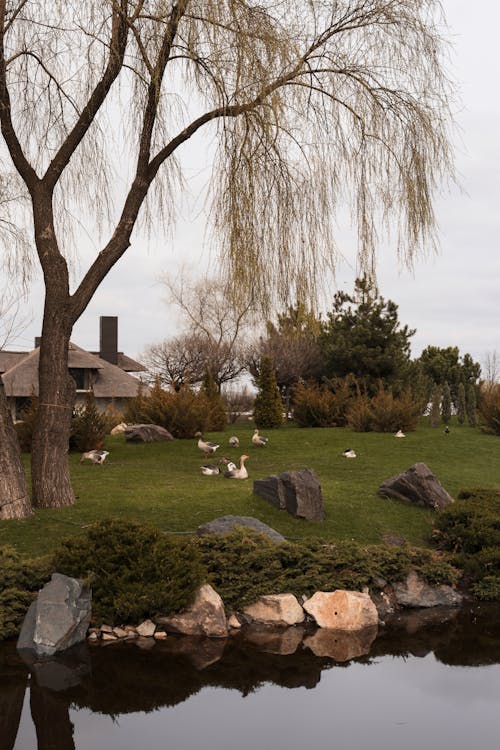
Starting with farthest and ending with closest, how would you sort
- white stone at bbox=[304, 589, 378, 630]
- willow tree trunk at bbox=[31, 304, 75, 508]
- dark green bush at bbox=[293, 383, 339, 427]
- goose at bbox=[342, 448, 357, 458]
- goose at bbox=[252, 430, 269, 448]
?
dark green bush at bbox=[293, 383, 339, 427]
goose at bbox=[252, 430, 269, 448]
goose at bbox=[342, 448, 357, 458]
willow tree trunk at bbox=[31, 304, 75, 508]
white stone at bbox=[304, 589, 378, 630]

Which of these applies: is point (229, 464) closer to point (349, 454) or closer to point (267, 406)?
point (349, 454)

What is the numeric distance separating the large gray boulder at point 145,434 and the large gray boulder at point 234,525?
9.13 meters

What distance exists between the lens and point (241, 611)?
7.62 meters

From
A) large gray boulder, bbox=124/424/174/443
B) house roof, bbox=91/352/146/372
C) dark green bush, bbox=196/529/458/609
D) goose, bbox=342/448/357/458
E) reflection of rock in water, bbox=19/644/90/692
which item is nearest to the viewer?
reflection of rock in water, bbox=19/644/90/692

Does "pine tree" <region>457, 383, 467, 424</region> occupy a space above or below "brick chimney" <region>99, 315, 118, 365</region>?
below

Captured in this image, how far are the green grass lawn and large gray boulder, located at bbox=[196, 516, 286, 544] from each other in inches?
22.3

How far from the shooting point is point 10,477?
370 inches

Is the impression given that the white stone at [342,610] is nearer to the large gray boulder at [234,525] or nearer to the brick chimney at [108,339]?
the large gray boulder at [234,525]

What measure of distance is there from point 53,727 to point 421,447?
47.3 ft

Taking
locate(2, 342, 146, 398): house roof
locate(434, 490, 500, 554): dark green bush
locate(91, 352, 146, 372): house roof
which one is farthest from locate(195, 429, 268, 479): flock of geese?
locate(91, 352, 146, 372): house roof

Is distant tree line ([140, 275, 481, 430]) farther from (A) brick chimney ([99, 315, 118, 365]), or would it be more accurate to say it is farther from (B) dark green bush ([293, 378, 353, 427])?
(A) brick chimney ([99, 315, 118, 365])

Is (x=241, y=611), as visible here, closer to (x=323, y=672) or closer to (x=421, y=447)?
(x=323, y=672)

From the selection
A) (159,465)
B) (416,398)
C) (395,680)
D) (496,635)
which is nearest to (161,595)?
(395,680)

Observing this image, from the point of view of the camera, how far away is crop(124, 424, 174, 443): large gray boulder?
59.7 ft
